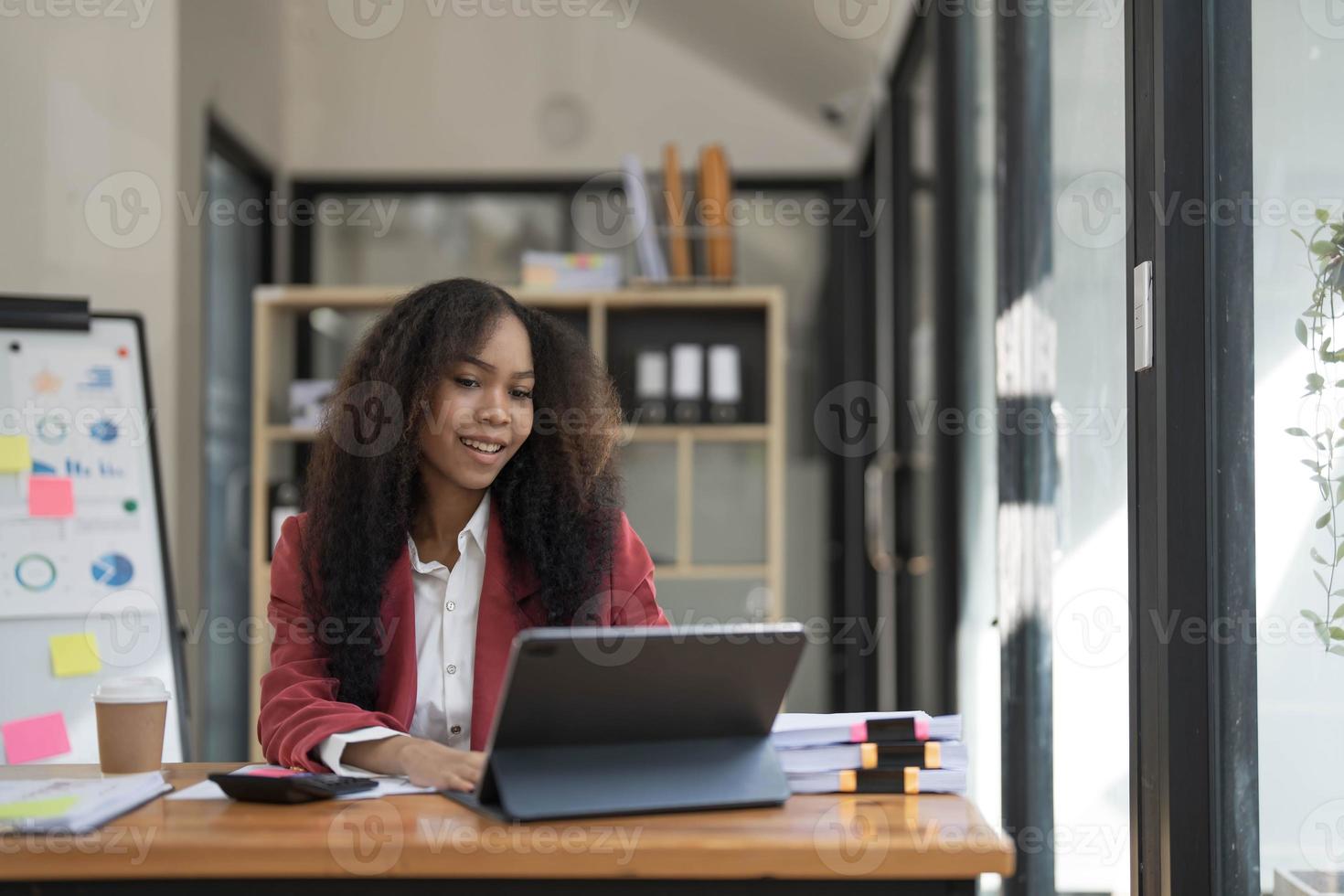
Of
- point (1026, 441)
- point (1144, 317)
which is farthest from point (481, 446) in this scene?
point (1026, 441)

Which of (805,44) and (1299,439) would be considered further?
(805,44)

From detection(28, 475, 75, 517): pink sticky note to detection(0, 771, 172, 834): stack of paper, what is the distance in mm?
1507

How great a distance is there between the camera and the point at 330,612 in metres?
1.70

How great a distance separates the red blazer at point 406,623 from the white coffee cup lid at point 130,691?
17 centimetres

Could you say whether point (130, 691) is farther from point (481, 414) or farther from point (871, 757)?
point (871, 757)

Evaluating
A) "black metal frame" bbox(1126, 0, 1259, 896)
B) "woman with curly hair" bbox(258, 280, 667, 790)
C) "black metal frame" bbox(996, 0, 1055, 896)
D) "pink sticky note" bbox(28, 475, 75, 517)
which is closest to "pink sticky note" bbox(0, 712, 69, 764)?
"pink sticky note" bbox(28, 475, 75, 517)

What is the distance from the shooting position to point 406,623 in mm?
1740

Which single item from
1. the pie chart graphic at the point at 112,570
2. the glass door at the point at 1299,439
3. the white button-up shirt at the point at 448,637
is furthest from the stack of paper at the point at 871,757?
the pie chart graphic at the point at 112,570

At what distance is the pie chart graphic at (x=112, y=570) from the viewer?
9.14 ft

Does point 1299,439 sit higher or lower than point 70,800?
higher

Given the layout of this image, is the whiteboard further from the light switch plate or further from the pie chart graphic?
the light switch plate

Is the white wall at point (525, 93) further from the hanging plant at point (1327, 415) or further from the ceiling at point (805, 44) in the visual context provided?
the hanging plant at point (1327, 415)

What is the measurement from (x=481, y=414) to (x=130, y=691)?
21.7 inches

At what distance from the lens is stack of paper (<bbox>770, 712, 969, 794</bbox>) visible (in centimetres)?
131
